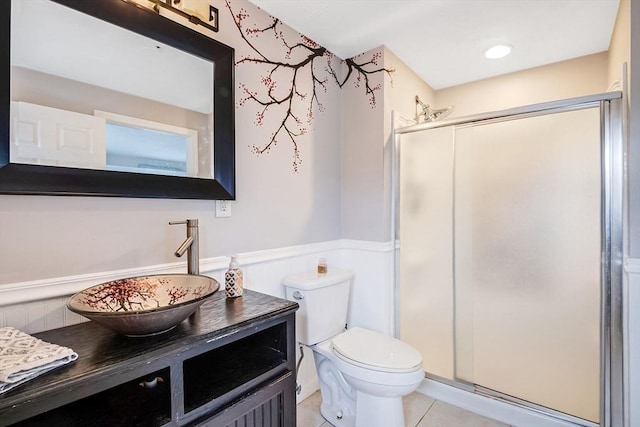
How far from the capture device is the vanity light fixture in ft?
4.24

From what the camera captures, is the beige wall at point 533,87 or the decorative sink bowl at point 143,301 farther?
the beige wall at point 533,87

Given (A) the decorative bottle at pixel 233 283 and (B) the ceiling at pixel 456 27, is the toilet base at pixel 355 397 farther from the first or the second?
(B) the ceiling at pixel 456 27

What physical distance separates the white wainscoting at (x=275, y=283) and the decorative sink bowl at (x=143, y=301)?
0.11 meters

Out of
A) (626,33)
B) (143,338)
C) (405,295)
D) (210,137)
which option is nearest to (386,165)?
(405,295)

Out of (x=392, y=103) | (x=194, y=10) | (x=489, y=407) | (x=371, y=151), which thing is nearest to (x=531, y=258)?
(x=489, y=407)

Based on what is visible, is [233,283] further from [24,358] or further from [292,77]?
[292,77]

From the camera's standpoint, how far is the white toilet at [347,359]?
1444 millimetres

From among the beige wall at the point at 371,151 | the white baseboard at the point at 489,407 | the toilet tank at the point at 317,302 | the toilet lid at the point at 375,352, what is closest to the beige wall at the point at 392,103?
the beige wall at the point at 371,151

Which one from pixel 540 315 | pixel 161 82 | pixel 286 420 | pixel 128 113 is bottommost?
pixel 286 420

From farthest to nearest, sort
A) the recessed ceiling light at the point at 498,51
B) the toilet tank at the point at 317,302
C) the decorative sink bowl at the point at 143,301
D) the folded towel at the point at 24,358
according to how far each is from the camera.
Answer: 1. the recessed ceiling light at the point at 498,51
2. the toilet tank at the point at 317,302
3. the decorative sink bowl at the point at 143,301
4. the folded towel at the point at 24,358

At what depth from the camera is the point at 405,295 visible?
2133 mm

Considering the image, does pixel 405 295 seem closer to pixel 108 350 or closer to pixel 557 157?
pixel 557 157

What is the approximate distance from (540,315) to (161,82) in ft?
7.26

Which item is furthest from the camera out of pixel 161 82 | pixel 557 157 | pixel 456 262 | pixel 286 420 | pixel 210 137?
pixel 456 262
